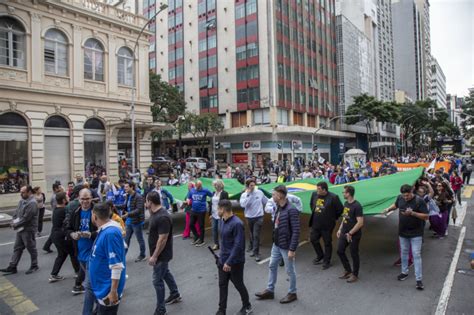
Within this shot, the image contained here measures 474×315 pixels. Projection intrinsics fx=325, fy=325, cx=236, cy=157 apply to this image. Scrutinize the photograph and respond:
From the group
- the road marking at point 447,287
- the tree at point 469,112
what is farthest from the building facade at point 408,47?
the road marking at point 447,287

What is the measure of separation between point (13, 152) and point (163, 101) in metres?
23.6

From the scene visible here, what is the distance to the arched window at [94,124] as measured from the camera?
22000mm

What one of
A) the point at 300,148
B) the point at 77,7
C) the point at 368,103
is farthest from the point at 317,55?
the point at 77,7

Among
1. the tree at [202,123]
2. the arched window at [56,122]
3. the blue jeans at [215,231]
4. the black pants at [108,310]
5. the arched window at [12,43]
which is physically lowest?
the blue jeans at [215,231]

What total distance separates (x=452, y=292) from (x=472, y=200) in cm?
1272

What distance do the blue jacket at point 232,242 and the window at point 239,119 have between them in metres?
42.7

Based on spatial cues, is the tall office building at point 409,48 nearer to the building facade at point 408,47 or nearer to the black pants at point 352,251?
the building facade at point 408,47

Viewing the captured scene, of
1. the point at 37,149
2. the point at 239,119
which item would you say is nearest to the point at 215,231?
the point at 37,149

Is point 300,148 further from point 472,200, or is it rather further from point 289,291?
point 289,291

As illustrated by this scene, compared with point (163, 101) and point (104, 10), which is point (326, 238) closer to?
point (104, 10)

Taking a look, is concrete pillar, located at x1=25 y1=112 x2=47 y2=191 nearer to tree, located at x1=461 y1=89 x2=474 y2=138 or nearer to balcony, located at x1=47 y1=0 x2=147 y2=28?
balcony, located at x1=47 y1=0 x2=147 y2=28

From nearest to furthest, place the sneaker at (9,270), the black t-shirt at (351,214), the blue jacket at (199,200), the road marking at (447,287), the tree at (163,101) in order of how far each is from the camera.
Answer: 1. the road marking at (447,287)
2. the black t-shirt at (351,214)
3. the sneaker at (9,270)
4. the blue jacket at (199,200)
5. the tree at (163,101)

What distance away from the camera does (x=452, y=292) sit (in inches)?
225

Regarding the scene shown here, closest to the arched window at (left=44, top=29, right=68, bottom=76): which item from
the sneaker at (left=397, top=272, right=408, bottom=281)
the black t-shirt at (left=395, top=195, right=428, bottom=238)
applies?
the black t-shirt at (left=395, top=195, right=428, bottom=238)
